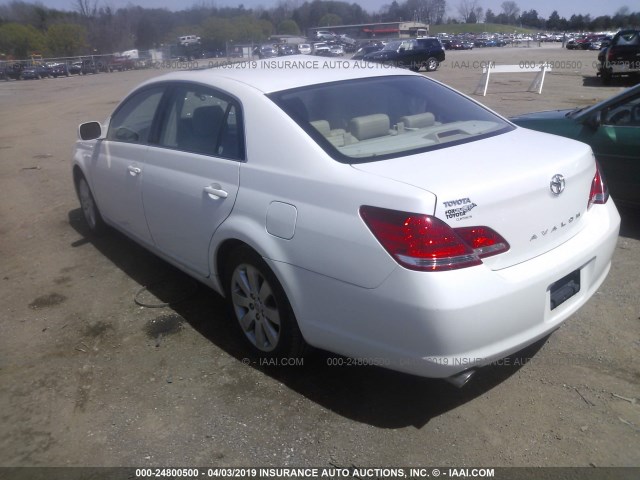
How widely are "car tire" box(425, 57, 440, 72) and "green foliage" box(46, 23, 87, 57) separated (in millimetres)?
47771

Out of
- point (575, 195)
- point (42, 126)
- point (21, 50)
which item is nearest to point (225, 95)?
point (575, 195)

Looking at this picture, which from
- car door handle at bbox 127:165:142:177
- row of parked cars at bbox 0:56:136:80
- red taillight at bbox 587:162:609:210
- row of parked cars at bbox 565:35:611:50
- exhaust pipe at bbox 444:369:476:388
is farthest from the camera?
row of parked cars at bbox 565:35:611:50

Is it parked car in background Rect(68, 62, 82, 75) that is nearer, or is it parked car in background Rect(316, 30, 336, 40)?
parked car in background Rect(68, 62, 82, 75)

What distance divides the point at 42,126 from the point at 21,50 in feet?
185

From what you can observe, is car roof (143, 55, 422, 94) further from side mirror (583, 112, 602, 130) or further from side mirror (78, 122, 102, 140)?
side mirror (583, 112, 602, 130)

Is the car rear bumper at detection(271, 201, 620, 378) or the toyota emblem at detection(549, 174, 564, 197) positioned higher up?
the toyota emblem at detection(549, 174, 564, 197)

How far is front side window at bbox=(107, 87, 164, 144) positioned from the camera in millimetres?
4289

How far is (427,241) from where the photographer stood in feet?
7.92

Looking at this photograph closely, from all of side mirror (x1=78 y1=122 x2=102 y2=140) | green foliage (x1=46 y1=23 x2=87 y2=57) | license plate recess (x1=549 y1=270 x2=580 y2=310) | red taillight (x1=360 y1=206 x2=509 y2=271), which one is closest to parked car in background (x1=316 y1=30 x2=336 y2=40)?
green foliage (x1=46 y1=23 x2=87 y2=57)

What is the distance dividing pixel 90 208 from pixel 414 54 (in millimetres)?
28090

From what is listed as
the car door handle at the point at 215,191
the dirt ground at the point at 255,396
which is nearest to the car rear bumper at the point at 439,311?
the dirt ground at the point at 255,396

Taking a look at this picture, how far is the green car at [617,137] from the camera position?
16.4 feet

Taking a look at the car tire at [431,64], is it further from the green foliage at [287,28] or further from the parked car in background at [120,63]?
the green foliage at [287,28]

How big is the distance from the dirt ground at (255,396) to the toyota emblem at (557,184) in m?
1.07
